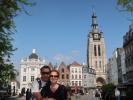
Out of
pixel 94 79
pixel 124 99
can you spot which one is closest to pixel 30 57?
pixel 94 79

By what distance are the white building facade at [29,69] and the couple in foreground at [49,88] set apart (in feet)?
322

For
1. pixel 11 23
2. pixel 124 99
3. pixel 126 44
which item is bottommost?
pixel 124 99

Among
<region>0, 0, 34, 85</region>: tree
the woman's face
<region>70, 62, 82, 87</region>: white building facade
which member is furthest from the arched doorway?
the woman's face

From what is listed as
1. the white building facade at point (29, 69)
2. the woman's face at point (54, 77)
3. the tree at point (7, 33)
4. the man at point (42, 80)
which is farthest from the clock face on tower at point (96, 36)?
the woman's face at point (54, 77)

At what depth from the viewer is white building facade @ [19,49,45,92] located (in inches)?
4109

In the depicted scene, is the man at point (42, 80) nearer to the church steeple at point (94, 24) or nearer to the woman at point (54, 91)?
the woman at point (54, 91)

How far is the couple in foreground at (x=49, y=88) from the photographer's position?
19.3 feet

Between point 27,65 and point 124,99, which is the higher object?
point 27,65

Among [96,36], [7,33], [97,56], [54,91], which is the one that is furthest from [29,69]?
[54,91]

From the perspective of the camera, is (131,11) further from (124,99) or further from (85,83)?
(85,83)

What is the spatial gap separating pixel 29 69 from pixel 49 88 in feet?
326

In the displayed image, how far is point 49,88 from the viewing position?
6020 mm

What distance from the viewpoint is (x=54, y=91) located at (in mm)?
5938

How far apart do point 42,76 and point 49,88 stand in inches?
18.3
